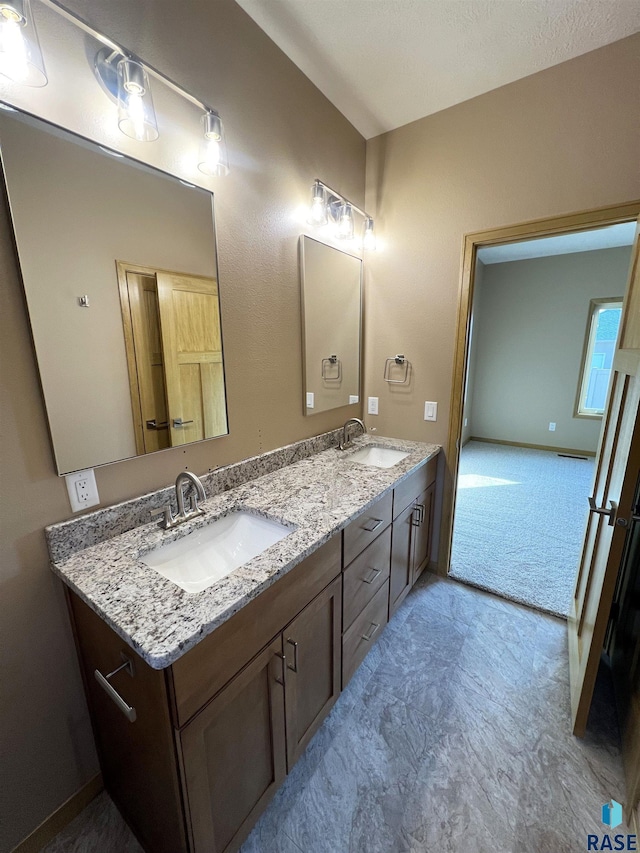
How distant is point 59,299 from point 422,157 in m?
2.05

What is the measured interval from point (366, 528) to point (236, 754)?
0.80 metres

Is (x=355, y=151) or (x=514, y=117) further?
(x=355, y=151)

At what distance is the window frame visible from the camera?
14.9 feet

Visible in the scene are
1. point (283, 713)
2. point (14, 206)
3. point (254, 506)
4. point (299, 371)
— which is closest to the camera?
point (14, 206)

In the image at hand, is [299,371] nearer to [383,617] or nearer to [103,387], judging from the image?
[103,387]

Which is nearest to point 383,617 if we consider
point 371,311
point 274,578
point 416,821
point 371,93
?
point 416,821

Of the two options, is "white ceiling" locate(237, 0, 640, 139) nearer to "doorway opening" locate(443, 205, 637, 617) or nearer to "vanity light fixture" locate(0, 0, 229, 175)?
"vanity light fixture" locate(0, 0, 229, 175)

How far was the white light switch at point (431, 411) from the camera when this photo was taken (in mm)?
2209

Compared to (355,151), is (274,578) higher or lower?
lower

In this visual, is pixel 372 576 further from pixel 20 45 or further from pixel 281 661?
pixel 20 45

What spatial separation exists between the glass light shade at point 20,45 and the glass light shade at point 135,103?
0.65 ft

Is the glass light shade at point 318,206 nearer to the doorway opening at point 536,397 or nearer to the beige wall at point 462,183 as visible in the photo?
the beige wall at point 462,183

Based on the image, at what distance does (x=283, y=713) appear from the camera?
1093 mm

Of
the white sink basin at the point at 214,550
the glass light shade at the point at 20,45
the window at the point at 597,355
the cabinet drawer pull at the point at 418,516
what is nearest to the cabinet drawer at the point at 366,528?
the white sink basin at the point at 214,550
